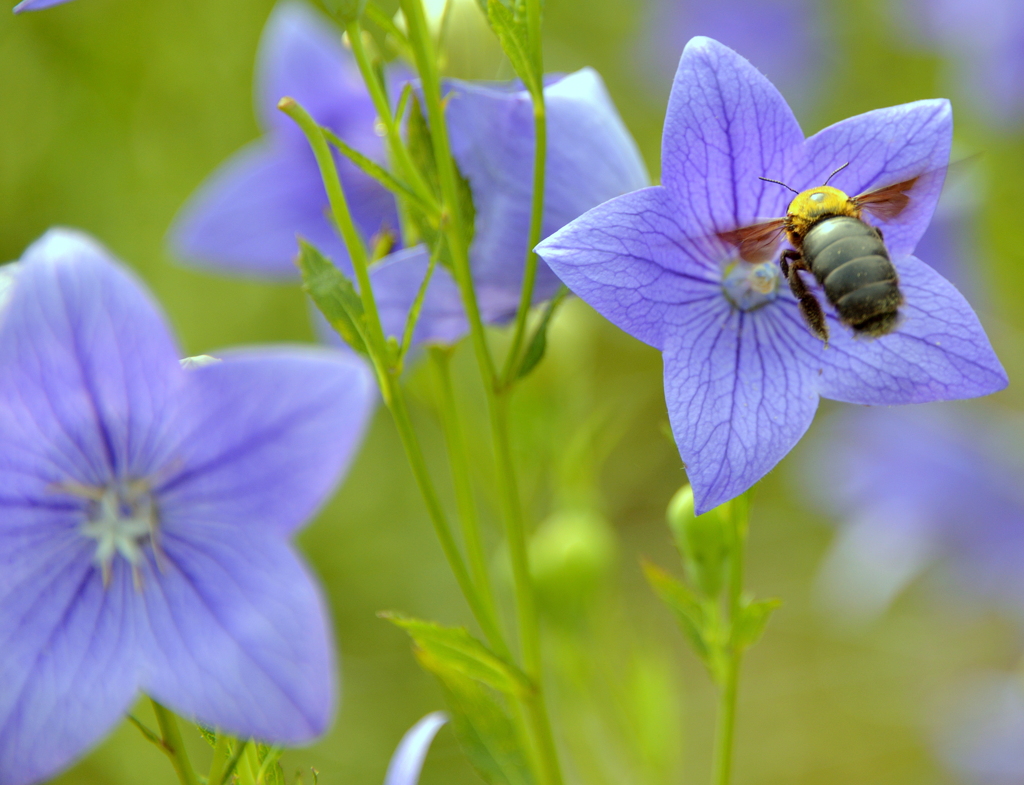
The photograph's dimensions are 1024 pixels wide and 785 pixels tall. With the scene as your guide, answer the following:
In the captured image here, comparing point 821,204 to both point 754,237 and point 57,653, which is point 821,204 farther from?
point 57,653

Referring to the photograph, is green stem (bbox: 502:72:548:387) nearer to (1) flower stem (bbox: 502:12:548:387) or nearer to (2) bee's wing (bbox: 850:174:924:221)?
(1) flower stem (bbox: 502:12:548:387)

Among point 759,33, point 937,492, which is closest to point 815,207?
point 937,492

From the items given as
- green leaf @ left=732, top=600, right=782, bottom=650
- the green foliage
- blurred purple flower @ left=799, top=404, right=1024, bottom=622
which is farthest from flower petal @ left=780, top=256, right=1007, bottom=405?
blurred purple flower @ left=799, top=404, right=1024, bottom=622

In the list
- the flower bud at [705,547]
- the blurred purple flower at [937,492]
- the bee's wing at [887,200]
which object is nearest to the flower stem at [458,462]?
the flower bud at [705,547]

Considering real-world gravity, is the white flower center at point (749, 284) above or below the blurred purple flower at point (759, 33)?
below

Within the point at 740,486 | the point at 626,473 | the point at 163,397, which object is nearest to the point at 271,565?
the point at 163,397

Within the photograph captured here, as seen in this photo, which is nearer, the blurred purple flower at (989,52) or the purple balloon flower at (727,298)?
the purple balloon flower at (727,298)

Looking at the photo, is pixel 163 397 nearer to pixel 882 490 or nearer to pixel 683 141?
pixel 683 141

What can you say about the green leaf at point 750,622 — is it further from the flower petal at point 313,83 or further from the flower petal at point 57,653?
the flower petal at point 313,83
